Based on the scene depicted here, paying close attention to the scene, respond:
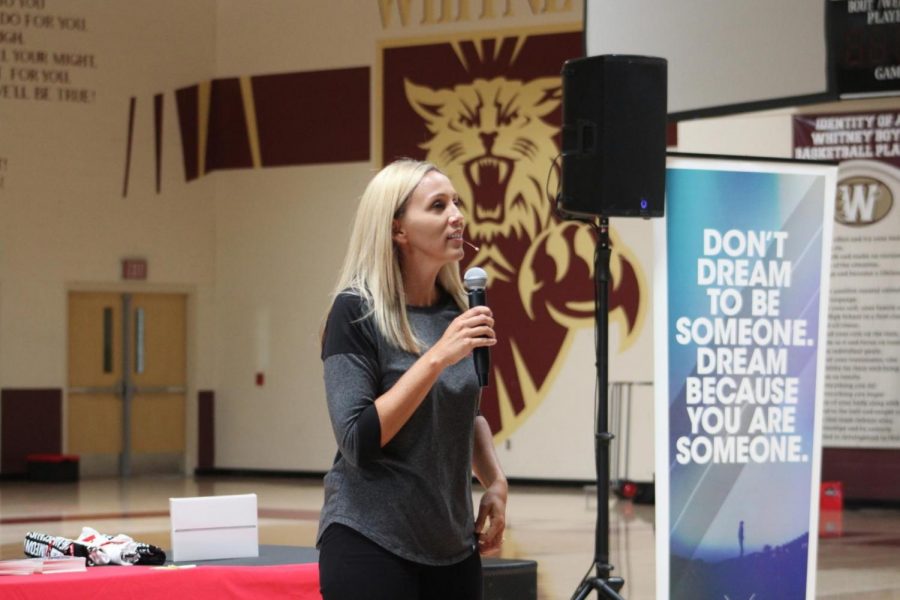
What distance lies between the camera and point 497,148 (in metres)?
13.4

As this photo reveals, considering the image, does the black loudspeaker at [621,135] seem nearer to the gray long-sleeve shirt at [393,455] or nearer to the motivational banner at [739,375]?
the motivational banner at [739,375]

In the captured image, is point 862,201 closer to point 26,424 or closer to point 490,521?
point 26,424

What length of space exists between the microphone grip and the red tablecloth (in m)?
2.49

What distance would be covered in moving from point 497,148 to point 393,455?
11.2 meters

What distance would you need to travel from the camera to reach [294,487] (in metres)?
13.4

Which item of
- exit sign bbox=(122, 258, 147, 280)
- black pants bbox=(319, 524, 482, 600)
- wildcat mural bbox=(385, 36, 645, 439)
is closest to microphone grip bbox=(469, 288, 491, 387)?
black pants bbox=(319, 524, 482, 600)

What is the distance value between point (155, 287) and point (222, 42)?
285 cm

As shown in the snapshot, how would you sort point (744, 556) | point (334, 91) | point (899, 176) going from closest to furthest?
1. point (744, 556)
2. point (899, 176)
3. point (334, 91)

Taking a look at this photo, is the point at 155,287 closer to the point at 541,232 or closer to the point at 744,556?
the point at 541,232

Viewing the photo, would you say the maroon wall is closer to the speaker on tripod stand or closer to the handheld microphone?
the speaker on tripod stand

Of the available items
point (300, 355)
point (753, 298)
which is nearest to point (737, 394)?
point (753, 298)

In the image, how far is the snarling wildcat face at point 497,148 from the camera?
Result: 1315 cm

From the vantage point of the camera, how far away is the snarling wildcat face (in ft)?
43.1

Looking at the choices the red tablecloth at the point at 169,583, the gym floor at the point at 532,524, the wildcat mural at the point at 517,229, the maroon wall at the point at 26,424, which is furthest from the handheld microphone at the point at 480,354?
the maroon wall at the point at 26,424
